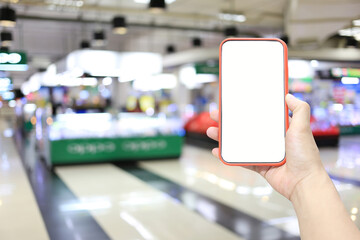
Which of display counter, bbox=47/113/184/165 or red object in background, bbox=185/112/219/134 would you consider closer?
display counter, bbox=47/113/184/165

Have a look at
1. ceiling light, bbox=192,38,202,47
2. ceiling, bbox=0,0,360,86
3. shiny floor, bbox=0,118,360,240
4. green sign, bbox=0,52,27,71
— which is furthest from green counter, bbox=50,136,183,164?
ceiling light, bbox=192,38,202,47

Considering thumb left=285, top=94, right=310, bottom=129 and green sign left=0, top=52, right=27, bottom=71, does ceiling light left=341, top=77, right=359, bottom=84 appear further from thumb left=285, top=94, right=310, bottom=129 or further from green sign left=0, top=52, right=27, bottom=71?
thumb left=285, top=94, right=310, bottom=129

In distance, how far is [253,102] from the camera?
112 cm

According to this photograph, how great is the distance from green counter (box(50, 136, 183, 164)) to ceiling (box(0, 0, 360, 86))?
3.91 meters

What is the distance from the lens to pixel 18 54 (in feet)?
26.5

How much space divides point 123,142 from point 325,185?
21.5 ft

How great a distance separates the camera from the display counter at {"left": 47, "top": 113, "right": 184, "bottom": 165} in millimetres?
6906

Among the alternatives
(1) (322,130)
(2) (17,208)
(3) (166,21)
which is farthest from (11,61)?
(1) (322,130)

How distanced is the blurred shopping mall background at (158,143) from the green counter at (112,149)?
2 cm

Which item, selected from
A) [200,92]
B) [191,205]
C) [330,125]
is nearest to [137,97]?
[200,92]

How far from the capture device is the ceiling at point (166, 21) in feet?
29.7

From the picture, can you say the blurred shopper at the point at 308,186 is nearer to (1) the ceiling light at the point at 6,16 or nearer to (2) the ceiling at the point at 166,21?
(2) the ceiling at the point at 166,21

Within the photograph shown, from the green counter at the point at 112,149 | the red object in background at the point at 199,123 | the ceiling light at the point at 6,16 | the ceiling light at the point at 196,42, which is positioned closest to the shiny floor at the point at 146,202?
the green counter at the point at 112,149

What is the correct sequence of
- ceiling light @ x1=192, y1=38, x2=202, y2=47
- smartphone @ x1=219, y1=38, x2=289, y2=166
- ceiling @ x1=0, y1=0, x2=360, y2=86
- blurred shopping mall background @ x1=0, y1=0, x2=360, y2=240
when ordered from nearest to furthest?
1. smartphone @ x1=219, y1=38, x2=289, y2=166
2. blurred shopping mall background @ x1=0, y1=0, x2=360, y2=240
3. ceiling @ x1=0, y1=0, x2=360, y2=86
4. ceiling light @ x1=192, y1=38, x2=202, y2=47
